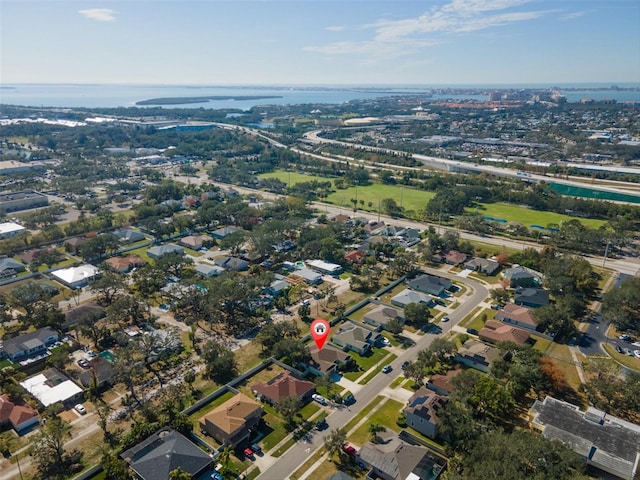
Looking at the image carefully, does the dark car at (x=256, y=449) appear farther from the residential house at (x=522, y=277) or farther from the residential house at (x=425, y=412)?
the residential house at (x=522, y=277)

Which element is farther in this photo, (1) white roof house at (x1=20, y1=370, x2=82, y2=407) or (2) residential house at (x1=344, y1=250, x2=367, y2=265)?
(2) residential house at (x1=344, y1=250, x2=367, y2=265)

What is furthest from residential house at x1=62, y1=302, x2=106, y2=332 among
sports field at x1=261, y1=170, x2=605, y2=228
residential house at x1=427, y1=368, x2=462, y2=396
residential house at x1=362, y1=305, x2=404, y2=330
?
sports field at x1=261, y1=170, x2=605, y2=228

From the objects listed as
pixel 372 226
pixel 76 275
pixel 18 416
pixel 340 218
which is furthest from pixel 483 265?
pixel 76 275

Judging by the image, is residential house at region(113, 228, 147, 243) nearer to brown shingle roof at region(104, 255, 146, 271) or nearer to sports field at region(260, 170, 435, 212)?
brown shingle roof at region(104, 255, 146, 271)

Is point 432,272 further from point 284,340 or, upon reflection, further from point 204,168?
point 204,168

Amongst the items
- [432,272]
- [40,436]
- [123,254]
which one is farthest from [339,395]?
[123,254]

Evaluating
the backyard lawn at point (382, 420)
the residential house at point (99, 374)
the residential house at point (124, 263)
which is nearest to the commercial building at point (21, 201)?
the residential house at point (124, 263)
